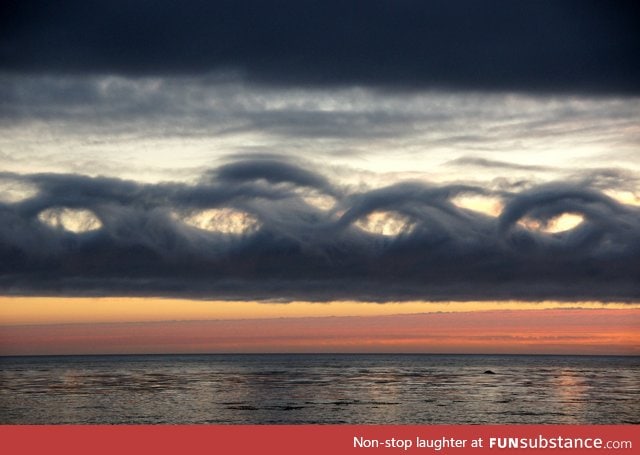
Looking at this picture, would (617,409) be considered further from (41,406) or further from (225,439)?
(41,406)

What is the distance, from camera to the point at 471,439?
152ft

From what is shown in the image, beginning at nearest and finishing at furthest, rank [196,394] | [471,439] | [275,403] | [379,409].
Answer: [471,439], [379,409], [275,403], [196,394]

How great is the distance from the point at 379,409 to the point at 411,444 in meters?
47.1

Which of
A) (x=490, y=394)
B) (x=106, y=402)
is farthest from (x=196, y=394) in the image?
(x=490, y=394)

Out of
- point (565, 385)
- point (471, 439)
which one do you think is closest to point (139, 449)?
point (471, 439)

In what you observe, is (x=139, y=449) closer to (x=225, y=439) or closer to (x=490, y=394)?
(x=225, y=439)

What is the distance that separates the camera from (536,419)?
8519 cm

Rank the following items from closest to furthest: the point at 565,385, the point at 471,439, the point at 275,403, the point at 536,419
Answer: the point at 471,439
the point at 536,419
the point at 275,403
the point at 565,385

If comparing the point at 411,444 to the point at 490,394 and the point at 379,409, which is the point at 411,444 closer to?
the point at 379,409

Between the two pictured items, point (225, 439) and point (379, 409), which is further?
point (379, 409)

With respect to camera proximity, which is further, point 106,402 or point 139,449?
point 106,402

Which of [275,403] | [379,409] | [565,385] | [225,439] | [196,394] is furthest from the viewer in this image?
[565,385]

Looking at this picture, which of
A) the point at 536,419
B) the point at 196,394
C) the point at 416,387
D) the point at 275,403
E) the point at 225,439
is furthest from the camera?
the point at 416,387

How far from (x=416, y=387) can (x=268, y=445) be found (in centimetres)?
9108
